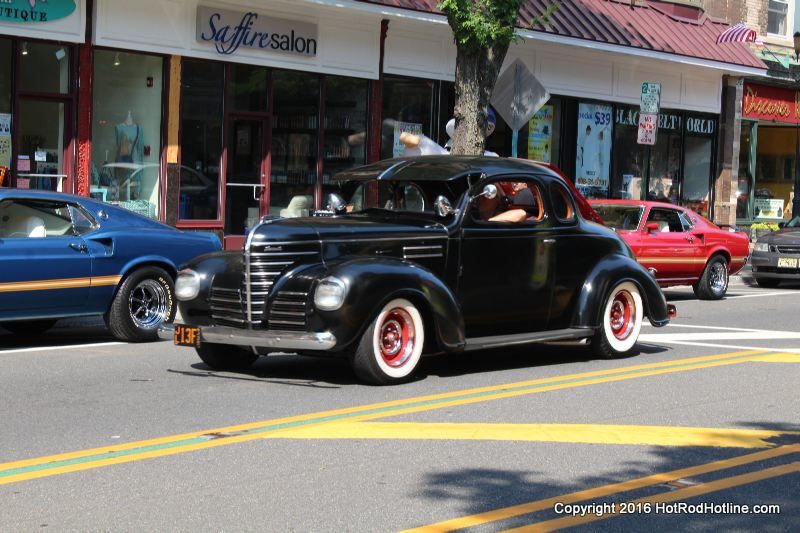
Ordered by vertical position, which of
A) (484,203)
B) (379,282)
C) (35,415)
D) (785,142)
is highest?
(785,142)

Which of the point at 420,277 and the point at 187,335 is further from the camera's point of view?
the point at 187,335

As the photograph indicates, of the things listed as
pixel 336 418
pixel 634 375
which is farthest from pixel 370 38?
pixel 336 418

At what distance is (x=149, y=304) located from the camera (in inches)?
472

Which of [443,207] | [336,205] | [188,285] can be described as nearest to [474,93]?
[336,205]

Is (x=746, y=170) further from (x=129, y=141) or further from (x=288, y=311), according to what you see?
(x=288, y=311)

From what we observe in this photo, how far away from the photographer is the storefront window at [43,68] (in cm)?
1719

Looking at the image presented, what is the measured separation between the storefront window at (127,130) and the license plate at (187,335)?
30.6ft

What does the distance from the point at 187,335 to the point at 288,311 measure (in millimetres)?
933

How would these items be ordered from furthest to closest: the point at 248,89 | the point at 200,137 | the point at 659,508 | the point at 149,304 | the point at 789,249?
the point at 789,249 < the point at 248,89 < the point at 200,137 < the point at 149,304 < the point at 659,508

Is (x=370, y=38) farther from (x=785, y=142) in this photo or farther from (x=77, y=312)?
(x=785, y=142)

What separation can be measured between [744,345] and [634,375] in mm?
2785

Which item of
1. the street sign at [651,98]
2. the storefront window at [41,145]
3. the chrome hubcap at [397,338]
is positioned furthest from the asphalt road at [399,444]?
the street sign at [651,98]

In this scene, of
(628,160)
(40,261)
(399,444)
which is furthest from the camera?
(628,160)

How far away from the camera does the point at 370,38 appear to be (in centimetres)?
2177
